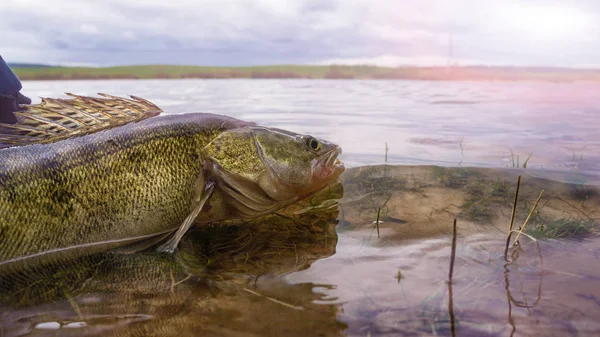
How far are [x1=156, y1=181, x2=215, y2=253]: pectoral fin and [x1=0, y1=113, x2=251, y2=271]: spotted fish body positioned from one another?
0.32ft

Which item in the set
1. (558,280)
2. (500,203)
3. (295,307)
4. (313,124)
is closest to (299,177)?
(295,307)

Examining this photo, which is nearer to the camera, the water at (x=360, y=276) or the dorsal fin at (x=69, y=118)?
the water at (x=360, y=276)

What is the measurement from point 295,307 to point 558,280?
190cm

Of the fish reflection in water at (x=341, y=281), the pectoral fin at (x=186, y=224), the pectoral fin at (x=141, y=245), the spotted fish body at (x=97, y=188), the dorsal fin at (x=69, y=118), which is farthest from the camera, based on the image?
the dorsal fin at (x=69, y=118)

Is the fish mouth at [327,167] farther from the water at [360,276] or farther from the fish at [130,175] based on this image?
the water at [360,276]

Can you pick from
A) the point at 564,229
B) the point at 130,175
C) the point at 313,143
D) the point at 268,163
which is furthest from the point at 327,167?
the point at 564,229

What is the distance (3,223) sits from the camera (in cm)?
380

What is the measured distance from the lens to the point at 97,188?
4.06m

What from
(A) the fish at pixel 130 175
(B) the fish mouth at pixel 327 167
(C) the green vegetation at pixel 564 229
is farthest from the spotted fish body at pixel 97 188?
(C) the green vegetation at pixel 564 229

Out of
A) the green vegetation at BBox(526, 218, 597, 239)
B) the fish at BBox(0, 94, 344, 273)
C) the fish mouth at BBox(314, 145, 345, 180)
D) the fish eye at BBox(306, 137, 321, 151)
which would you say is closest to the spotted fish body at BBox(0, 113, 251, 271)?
the fish at BBox(0, 94, 344, 273)


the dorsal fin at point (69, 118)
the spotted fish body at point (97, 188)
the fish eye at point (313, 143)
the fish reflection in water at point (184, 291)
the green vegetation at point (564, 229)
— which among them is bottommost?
the fish reflection in water at point (184, 291)

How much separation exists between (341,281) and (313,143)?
1.53 metres

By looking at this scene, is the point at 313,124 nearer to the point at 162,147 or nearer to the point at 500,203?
the point at 500,203

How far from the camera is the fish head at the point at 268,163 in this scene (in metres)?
4.25
